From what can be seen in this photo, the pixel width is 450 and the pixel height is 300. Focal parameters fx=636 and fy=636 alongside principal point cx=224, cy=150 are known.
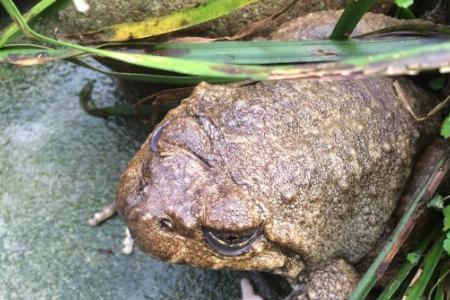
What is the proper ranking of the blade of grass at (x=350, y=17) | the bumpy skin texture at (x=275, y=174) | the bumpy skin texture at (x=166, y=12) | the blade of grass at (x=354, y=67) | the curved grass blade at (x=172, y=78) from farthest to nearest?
the bumpy skin texture at (x=166, y=12) < the curved grass blade at (x=172, y=78) < the blade of grass at (x=350, y=17) < the bumpy skin texture at (x=275, y=174) < the blade of grass at (x=354, y=67)

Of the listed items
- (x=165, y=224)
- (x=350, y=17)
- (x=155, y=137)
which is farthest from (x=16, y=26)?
(x=350, y=17)

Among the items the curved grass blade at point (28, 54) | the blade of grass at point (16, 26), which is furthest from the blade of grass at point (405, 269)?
the blade of grass at point (16, 26)

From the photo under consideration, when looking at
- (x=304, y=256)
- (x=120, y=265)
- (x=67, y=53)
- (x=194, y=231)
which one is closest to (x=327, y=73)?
(x=194, y=231)

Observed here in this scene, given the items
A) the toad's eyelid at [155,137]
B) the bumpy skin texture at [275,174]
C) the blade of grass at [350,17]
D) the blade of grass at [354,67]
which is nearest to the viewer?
the blade of grass at [354,67]

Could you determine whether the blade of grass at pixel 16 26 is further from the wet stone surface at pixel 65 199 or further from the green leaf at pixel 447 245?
the green leaf at pixel 447 245

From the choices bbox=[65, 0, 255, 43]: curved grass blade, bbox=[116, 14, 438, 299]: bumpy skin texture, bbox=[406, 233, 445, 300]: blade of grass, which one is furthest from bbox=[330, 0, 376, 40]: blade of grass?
bbox=[406, 233, 445, 300]: blade of grass

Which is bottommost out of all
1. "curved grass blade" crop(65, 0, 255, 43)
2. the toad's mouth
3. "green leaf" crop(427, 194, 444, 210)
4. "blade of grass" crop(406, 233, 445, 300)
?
"blade of grass" crop(406, 233, 445, 300)

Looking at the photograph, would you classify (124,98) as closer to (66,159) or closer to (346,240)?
(66,159)

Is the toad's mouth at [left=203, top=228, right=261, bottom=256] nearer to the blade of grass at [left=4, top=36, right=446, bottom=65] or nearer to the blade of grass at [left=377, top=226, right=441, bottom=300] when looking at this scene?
the blade of grass at [left=377, top=226, right=441, bottom=300]
